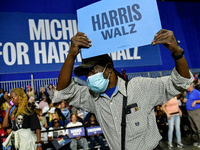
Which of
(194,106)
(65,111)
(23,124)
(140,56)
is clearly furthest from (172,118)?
(140,56)

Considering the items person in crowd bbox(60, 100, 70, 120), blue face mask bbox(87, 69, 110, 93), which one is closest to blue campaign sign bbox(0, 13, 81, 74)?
person in crowd bbox(60, 100, 70, 120)

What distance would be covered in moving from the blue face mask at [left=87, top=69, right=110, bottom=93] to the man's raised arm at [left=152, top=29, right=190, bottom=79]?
0.61 metres

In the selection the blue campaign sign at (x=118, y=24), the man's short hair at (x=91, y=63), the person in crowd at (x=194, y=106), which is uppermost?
the blue campaign sign at (x=118, y=24)

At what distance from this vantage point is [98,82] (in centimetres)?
199

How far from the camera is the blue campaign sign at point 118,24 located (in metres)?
1.87

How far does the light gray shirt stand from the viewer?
1.83 meters

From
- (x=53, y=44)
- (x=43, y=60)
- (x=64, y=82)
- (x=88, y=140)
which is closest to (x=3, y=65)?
(x=43, y=60)

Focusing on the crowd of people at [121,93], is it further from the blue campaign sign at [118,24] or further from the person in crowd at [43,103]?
the person in crowd at [43,103]

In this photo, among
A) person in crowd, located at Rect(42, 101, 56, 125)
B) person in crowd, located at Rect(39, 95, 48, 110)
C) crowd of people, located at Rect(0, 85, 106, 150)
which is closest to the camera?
crowd of people, located at Rect(0, 85, 106, 150)

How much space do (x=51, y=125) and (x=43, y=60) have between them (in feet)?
18.6

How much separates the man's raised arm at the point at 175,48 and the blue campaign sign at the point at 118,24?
0.13 meters

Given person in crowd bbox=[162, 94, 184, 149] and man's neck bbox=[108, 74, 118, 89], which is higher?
man's neck bbox=[108, 74, 118, 89]

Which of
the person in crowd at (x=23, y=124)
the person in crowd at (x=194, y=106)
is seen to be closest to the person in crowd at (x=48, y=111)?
the person in crowd at (x=23, y=124)

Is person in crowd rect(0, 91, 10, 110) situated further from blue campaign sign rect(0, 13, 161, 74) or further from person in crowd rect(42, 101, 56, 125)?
blue campaign sign rect(0, 13, 161, 74)
